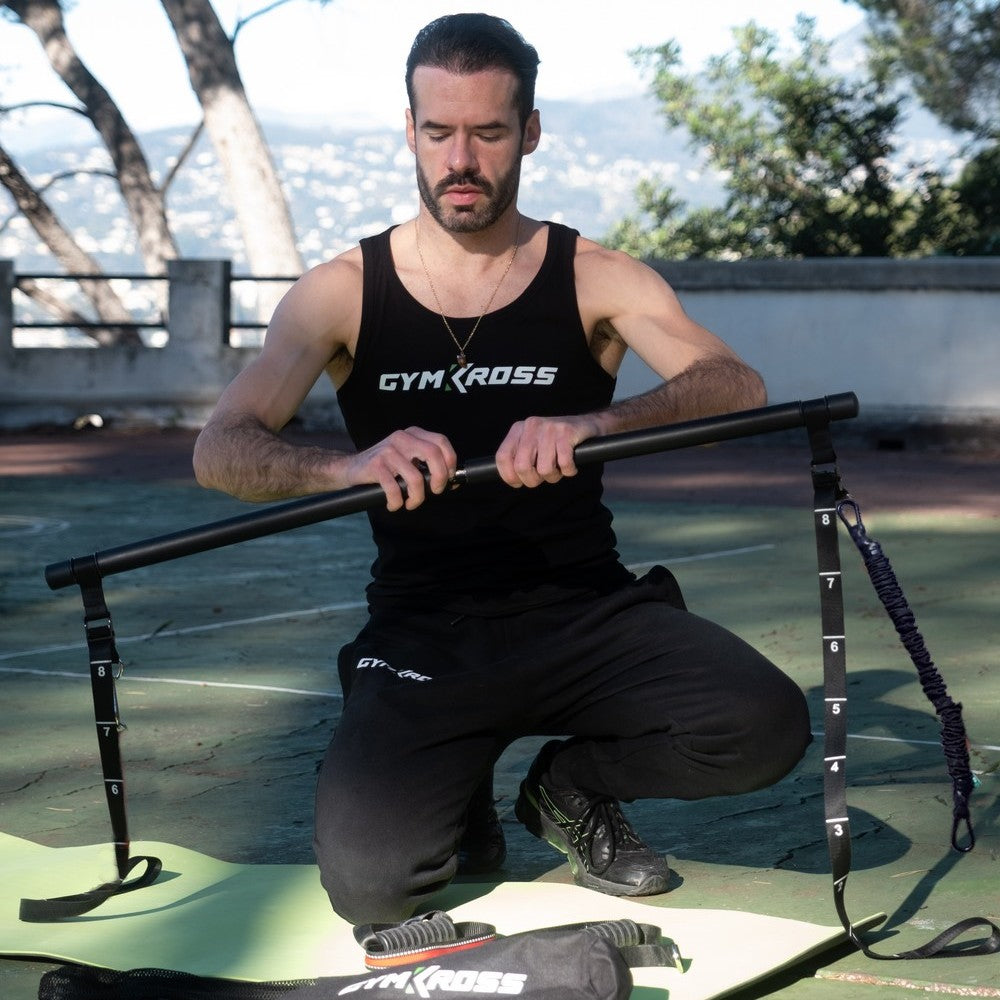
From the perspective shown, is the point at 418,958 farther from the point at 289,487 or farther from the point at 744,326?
the point at 744,326

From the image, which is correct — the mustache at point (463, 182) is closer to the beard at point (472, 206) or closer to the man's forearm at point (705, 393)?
the beard at point (472, 206)

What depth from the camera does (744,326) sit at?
16125mm

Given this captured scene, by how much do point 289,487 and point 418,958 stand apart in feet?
3.02

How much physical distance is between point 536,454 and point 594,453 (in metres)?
0.10

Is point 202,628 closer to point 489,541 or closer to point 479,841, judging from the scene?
point 479,841

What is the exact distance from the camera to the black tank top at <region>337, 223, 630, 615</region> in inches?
141

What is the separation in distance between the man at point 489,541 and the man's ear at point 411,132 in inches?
0.6

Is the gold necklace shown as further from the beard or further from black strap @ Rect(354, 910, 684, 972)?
black strap @ Rect(354, 910, 684, 972)

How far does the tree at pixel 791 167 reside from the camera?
19.7 m

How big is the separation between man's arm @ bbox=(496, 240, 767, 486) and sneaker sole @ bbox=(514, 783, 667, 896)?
852 millimetres

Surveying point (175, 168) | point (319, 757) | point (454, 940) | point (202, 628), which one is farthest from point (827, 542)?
point (175, 168)

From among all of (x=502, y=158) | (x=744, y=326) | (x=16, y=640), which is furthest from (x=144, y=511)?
(x=502, y=158)

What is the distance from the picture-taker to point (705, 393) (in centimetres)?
350

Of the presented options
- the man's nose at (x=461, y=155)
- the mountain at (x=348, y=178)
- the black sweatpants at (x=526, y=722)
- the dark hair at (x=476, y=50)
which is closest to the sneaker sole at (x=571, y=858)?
the black sweatpants at (x=526, y=722)
